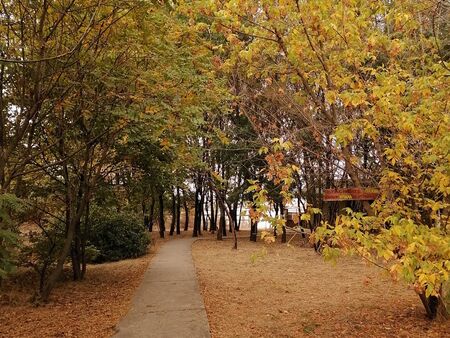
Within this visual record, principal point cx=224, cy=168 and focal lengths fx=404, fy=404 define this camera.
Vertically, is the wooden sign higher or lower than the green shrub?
higher

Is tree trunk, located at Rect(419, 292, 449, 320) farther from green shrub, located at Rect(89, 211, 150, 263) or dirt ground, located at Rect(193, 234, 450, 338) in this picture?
green shrub, located at Rect(89, 211, 150, 263)

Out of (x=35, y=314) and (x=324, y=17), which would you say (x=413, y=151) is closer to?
(x=324, y=17)

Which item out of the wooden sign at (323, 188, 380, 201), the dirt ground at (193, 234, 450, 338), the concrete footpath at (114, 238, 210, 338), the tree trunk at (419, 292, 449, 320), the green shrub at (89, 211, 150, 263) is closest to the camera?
the wooden sign at (323, 188, 380, 201)

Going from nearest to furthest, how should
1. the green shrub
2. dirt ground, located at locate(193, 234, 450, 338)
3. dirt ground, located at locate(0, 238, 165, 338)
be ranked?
1. dirt ground, located at locate(193, 234, 450, 338)
2. dirt ground, located at locate(0, 238, 165, 338)
3. the green shrub

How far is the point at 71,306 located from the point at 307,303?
5017 millimetres

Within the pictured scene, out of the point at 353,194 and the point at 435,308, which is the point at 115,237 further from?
the point at 435,308

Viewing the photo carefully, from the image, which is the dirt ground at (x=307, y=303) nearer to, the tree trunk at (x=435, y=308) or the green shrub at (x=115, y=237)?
the tree trunk at (x=435, y=308)

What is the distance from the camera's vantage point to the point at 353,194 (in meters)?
6.19

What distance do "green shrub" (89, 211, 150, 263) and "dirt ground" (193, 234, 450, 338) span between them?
439 cm

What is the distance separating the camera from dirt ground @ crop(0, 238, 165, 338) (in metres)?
6.91

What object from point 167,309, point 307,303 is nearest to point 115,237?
point 167,309

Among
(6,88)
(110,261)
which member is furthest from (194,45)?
(110,261)

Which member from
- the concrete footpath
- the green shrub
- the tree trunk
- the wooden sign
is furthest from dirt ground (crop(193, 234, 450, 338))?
the green shrub

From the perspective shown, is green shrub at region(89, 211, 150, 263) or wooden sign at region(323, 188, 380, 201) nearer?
wooden sign at region(323, 188, 380, 201)
